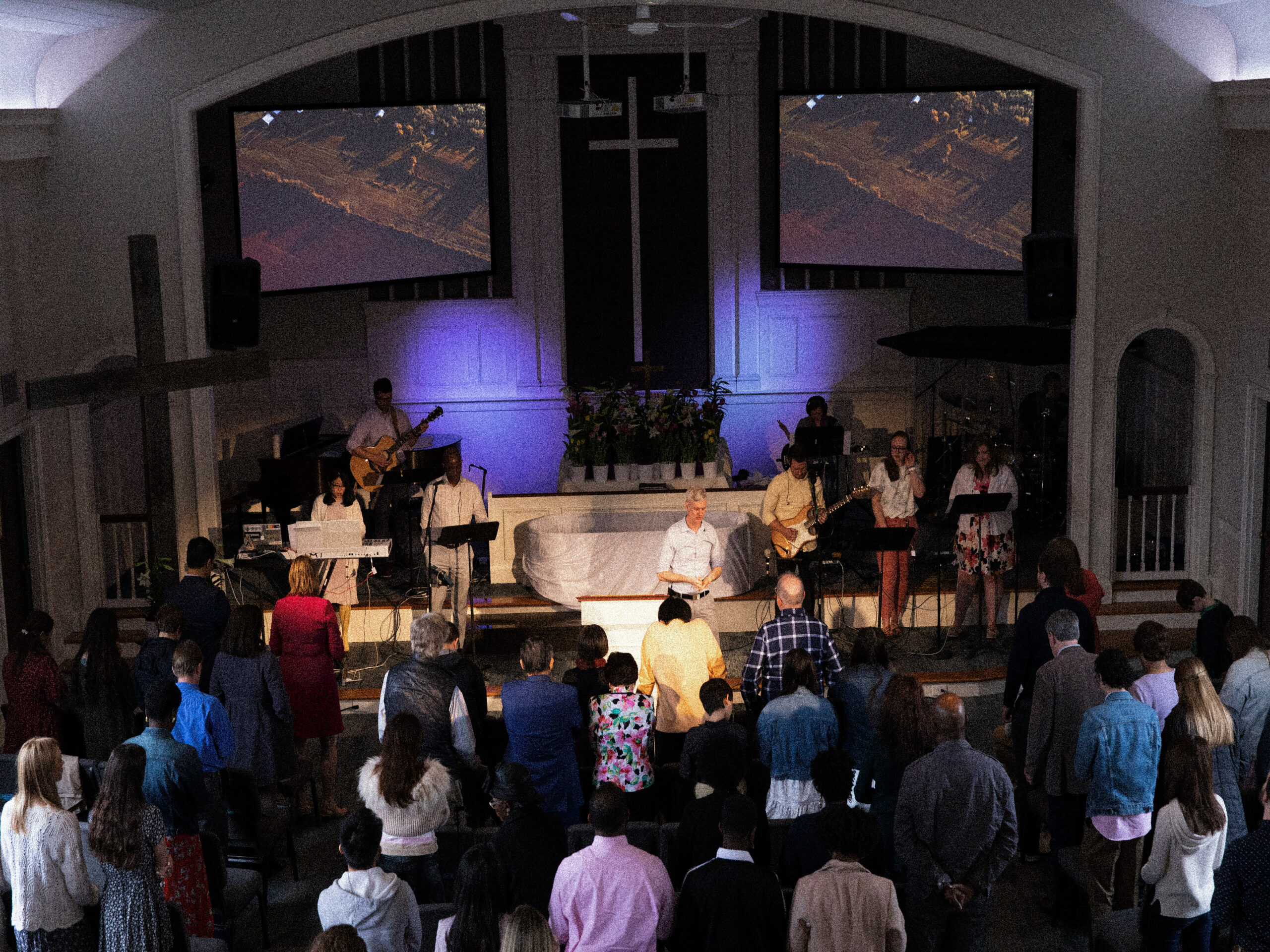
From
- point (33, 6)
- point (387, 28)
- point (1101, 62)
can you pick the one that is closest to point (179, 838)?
point (33, 6)

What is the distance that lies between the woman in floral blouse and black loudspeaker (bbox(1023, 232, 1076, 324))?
5.13 meters

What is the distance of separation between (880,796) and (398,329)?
8.95 metres

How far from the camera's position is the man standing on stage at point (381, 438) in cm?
1159

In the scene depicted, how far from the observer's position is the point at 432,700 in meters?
6.44

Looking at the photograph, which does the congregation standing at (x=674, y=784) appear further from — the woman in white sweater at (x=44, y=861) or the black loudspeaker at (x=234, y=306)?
the black loudspeaker at (x=234, y=306)

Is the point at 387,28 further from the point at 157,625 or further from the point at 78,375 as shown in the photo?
the point at 157,625

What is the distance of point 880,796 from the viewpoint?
20.0ft

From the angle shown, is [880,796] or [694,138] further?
[694,138]

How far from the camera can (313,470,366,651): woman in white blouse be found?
9648 mm

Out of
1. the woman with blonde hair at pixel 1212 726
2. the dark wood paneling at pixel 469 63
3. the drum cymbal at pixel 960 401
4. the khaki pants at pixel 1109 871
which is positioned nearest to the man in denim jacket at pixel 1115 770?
the khaki pants at pixel 1109 871

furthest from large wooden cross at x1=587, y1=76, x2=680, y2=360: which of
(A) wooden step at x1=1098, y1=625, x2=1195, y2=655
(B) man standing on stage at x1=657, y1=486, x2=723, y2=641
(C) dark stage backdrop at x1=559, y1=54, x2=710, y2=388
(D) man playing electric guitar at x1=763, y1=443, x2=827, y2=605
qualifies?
(A) wooden step at x1=1098, y1=625, x2=1195, y2=655

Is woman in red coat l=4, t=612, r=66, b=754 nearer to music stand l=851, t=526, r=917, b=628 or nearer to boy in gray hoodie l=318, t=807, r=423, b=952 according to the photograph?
boy in gray hoodie l=318, t=807, r=423, b=952

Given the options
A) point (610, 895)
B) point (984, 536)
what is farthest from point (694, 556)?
point (610, 895)

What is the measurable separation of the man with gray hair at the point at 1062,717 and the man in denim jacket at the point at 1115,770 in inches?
12.4
